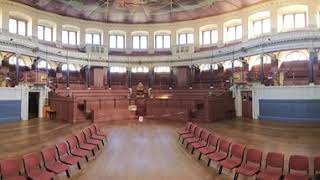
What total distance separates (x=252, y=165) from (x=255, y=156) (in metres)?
0.23

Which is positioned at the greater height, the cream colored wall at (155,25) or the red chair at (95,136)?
the cream colored wall at (155,25)

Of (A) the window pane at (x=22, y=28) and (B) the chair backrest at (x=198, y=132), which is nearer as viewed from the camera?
(B) the chair backrest at (x=198, y=132)

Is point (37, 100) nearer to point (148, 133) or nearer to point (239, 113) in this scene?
point (148, 133)

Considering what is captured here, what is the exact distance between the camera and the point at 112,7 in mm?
23984

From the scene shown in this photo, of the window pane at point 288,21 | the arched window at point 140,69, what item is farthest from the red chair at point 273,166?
the arched window at point 140,69

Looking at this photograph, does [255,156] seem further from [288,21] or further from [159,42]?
[159,42]

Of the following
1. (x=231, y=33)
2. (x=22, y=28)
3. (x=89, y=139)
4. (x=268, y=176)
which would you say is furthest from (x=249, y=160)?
(x=22, y=28)

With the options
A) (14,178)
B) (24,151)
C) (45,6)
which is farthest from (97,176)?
(45,6)

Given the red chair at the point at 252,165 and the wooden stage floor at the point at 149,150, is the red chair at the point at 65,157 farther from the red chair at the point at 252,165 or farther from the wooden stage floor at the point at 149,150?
the red chair at the point at 252,165

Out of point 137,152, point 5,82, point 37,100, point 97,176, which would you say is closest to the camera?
point 97,176

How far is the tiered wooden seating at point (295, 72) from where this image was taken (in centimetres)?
1790

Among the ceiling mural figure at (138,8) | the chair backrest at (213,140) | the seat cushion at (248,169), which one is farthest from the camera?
the ceiling mural figure at (138,8)

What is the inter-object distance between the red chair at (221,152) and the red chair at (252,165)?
738mm

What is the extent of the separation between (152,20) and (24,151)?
69.9 ft
